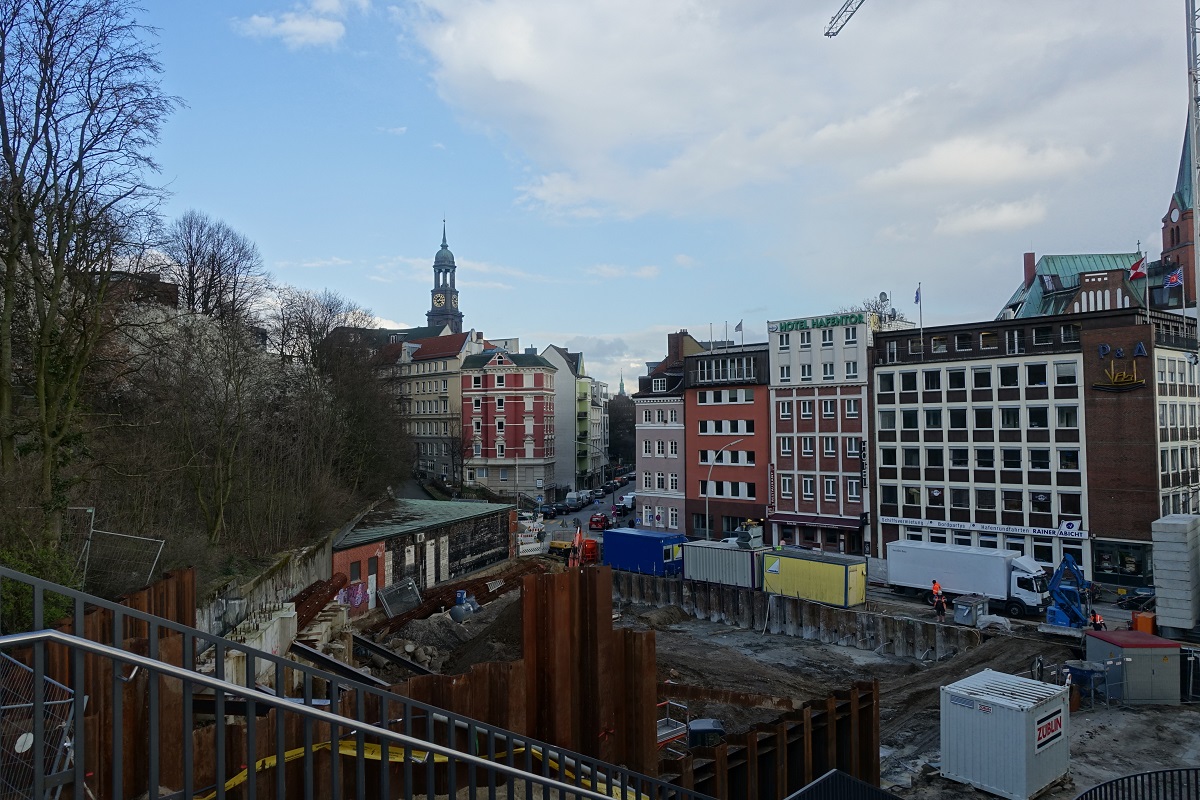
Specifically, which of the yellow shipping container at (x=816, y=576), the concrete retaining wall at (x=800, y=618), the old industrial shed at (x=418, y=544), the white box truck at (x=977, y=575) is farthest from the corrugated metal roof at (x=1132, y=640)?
the old industrial shed at (x=418, y=544)

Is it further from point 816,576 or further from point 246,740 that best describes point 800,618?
point 246,740

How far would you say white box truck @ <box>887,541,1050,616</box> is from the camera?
29.6 metres

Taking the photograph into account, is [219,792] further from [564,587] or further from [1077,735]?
[1077,735]

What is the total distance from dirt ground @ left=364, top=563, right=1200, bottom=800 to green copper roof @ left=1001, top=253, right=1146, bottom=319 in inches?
1798

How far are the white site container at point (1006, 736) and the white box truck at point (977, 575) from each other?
15426 millimetres

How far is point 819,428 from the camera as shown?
4575 centimetres

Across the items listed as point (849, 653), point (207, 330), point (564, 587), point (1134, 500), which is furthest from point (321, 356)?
point (1134, 500)

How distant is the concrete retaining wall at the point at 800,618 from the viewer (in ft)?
87.5

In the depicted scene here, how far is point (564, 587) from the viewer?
33.7ft

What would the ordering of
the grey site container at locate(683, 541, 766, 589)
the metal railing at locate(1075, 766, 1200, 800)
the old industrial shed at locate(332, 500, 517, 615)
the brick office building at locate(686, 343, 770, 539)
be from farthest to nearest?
1. the brick office building at locate(686, 343, 770, 539)
2. the grey site container at locate(683, 541, 766, 589)
3. the old industrial shed at locate(332, 500, 517, 615)
4. the metal railing at locate(1075, 766, 1200, 800)

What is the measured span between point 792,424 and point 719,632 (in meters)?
19.1

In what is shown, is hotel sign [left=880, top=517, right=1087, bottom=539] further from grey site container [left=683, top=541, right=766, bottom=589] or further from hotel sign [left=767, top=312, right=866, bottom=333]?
grey site container [left=683, top=541, right=766, bottom=589]

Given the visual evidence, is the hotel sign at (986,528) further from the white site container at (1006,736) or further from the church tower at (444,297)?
the church tower at (444,297)

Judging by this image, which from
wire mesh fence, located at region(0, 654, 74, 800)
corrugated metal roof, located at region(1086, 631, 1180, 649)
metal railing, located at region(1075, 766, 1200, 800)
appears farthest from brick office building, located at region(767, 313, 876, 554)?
wire mesh fence, located at region(0, 654, 74, 800)
